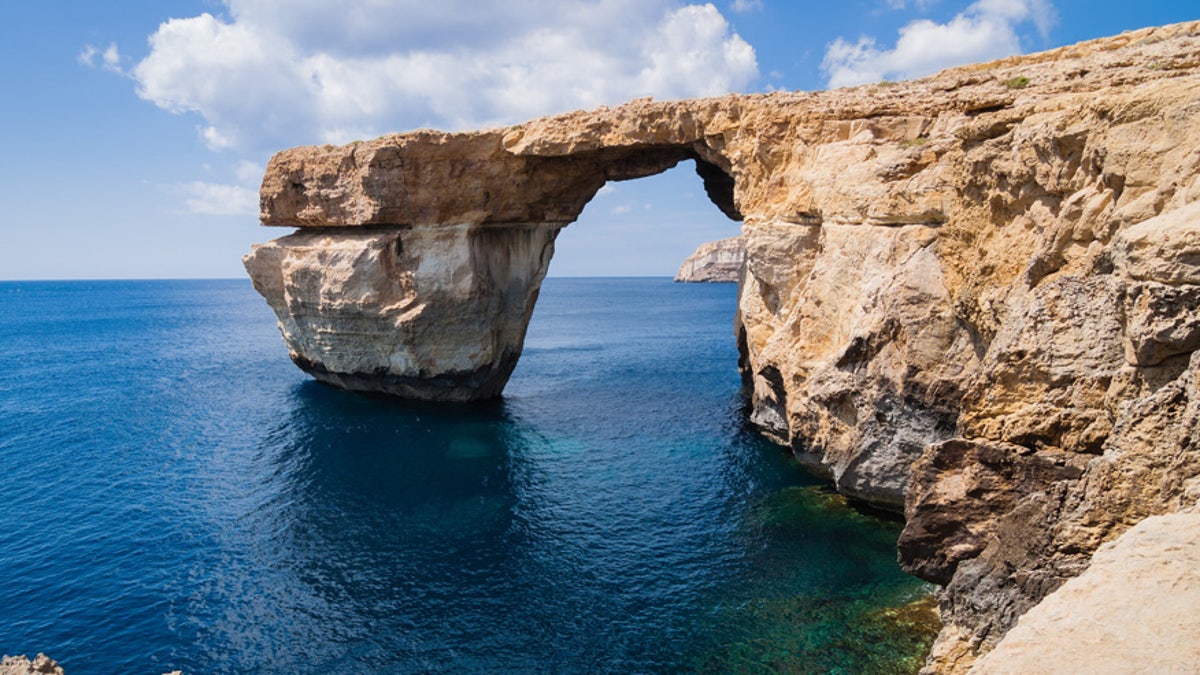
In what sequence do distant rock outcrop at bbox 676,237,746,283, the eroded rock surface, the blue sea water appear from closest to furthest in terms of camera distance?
1. the eroded rock surface
2. the blue sea water
3. distant rock outcrop at bbox 676,237,746,283

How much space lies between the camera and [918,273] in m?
17.3

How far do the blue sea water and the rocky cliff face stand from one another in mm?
2789

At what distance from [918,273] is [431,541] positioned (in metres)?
15.7

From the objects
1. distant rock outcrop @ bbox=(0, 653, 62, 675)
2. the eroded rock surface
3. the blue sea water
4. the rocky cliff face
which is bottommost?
the blue sea water

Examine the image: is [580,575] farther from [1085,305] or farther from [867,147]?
[867,147]

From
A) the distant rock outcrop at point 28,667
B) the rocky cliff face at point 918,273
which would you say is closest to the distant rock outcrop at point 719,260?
the rocky cliff face at point 918,273

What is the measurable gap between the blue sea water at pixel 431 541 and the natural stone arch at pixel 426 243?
3037 millimetres

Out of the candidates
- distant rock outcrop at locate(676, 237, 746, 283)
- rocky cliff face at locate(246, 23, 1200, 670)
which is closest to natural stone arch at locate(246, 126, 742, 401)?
rocky cliff face at locate(246, 23, 1200, 670)

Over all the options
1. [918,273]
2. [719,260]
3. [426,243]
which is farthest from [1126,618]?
[719,260]

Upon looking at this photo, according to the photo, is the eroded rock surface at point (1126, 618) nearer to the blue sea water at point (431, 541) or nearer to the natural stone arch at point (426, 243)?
the blue sea water at point (431, 541)

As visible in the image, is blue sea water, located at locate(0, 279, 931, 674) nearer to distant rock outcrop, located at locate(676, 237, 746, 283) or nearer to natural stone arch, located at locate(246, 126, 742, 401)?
natural stone arch, located at locate(246, 126, 742, 401)

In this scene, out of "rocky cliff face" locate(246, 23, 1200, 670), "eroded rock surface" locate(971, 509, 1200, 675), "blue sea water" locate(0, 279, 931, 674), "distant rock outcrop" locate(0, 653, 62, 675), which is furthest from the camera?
"blue sea water" locate(0, 279, 931, 674)

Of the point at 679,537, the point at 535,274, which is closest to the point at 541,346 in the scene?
the point at 535,274

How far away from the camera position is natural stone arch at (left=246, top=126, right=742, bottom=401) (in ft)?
107
